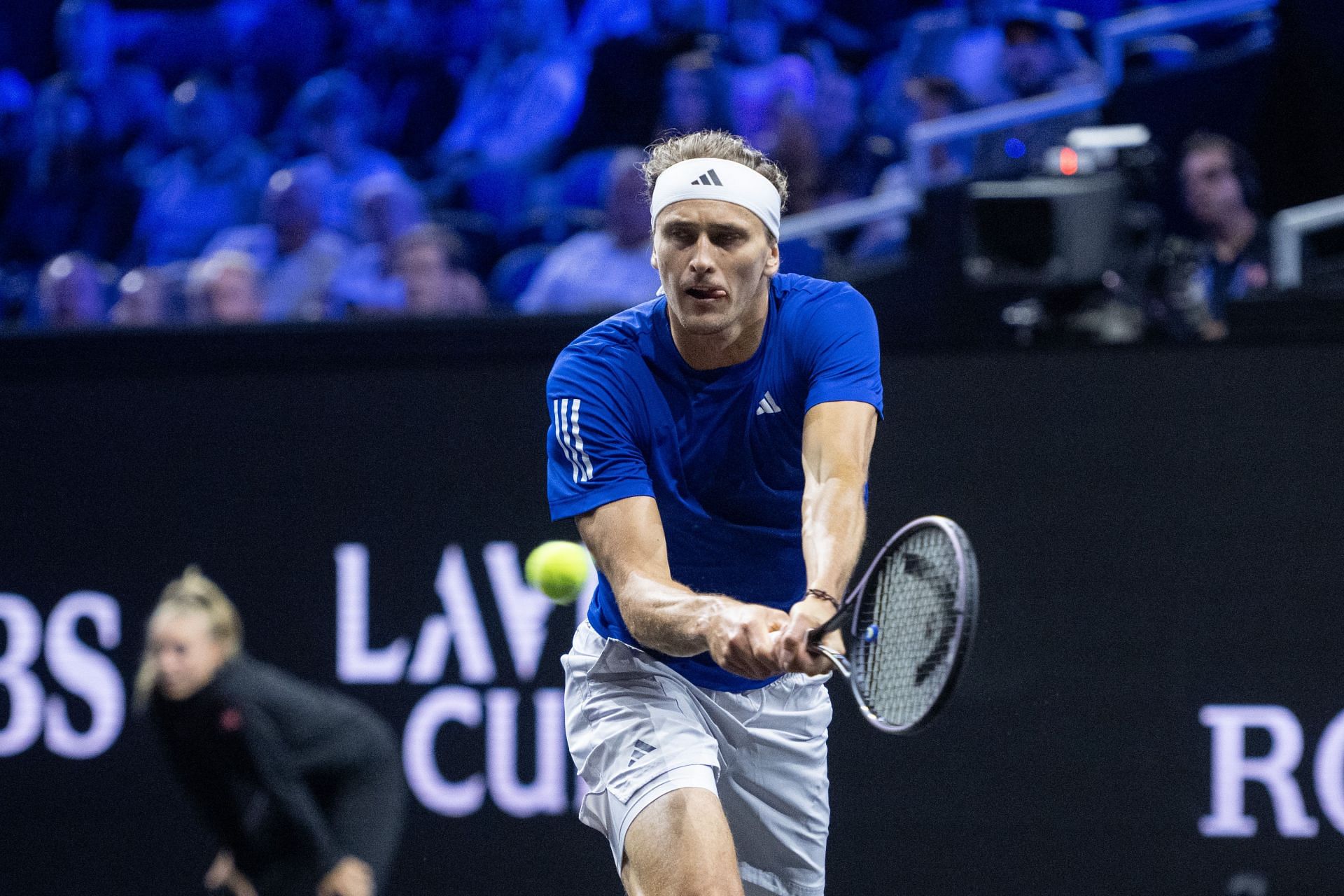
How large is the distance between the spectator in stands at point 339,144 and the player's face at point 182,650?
2508 mm

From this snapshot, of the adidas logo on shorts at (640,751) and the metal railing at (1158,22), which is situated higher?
the metal railing at (1158,22)

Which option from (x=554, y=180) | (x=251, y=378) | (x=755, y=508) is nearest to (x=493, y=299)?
(x=554, y=180)

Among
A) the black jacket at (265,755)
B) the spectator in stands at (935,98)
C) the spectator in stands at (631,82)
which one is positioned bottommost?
the black jacket at (265,755)

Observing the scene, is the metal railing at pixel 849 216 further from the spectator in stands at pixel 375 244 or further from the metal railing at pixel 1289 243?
the spectator in stands at pixel 375 244

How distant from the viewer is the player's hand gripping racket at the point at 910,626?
2.41 meters

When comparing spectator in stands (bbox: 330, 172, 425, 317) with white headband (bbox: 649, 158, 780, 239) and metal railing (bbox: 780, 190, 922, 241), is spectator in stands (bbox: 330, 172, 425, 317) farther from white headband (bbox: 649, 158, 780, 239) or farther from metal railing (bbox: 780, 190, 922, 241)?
white headband (bbox: 649, 158, 780, 239)

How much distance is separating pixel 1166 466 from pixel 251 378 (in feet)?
8.48

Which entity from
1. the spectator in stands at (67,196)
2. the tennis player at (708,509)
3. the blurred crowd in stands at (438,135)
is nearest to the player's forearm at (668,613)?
the tennis player at (708,509)

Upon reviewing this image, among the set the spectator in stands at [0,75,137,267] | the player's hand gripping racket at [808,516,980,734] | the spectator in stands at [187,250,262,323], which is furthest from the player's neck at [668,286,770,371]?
the spectator in stands at [0,75,137,267]

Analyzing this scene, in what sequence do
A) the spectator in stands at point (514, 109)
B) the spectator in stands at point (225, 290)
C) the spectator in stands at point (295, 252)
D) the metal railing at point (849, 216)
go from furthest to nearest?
the spectator in stands at point (514, 109)
the spectator in stands at point (295, 252)
the spectator in stands at point (225, 290)
the metal railing at point (849, 216)

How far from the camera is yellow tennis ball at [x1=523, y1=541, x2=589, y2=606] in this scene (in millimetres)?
4250

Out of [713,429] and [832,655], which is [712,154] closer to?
[713,429]

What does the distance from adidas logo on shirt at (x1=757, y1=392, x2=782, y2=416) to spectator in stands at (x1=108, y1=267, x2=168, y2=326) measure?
12.4 ft

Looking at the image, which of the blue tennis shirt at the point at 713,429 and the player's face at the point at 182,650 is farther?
the player's face at the point at 182,650
